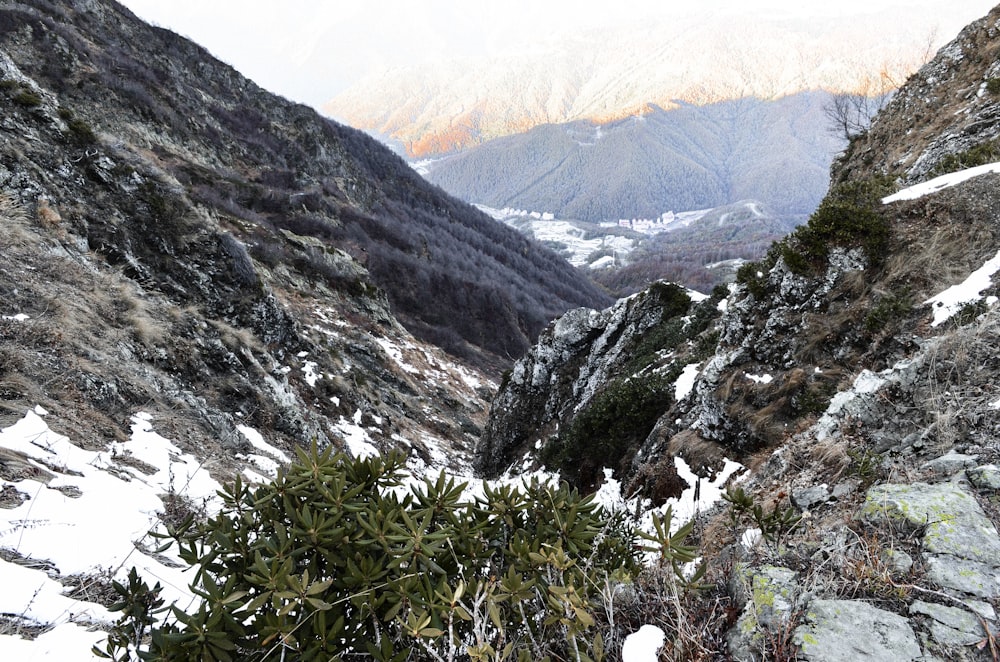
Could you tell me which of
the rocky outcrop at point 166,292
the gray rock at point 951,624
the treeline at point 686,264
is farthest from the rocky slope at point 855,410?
the treeline at point 686,264

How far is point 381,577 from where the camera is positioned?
187 cm

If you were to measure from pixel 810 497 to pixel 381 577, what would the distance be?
3.01 meters

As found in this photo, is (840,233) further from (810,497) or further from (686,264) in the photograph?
(686,264)

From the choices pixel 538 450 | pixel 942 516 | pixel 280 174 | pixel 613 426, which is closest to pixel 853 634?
pixel 942 516

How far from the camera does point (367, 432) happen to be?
18078 mm

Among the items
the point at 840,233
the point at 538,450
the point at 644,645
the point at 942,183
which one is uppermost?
the point at 942,183

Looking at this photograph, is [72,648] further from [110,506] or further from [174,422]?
[174,422]

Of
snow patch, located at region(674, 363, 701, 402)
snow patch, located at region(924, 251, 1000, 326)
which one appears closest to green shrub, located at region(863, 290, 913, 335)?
snow patch, located at region(924, 251, 1000, 326)

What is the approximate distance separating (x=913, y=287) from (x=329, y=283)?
3414cm

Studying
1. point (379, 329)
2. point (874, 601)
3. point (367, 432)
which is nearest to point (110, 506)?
point (874, 601)

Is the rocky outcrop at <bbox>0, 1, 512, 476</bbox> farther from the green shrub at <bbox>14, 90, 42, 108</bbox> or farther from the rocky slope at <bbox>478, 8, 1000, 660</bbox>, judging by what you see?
the rocky slope at <bbox>478, 8, 1000, 660</bbox>

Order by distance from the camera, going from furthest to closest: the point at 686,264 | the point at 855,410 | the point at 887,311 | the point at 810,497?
the point at 686,264 < the point at 887,311 < the point at 855,410 < the point at 810,497

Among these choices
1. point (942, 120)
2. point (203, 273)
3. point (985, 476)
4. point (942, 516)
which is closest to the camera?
point (942, 516)

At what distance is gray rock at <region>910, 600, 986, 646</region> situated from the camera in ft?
5.73
